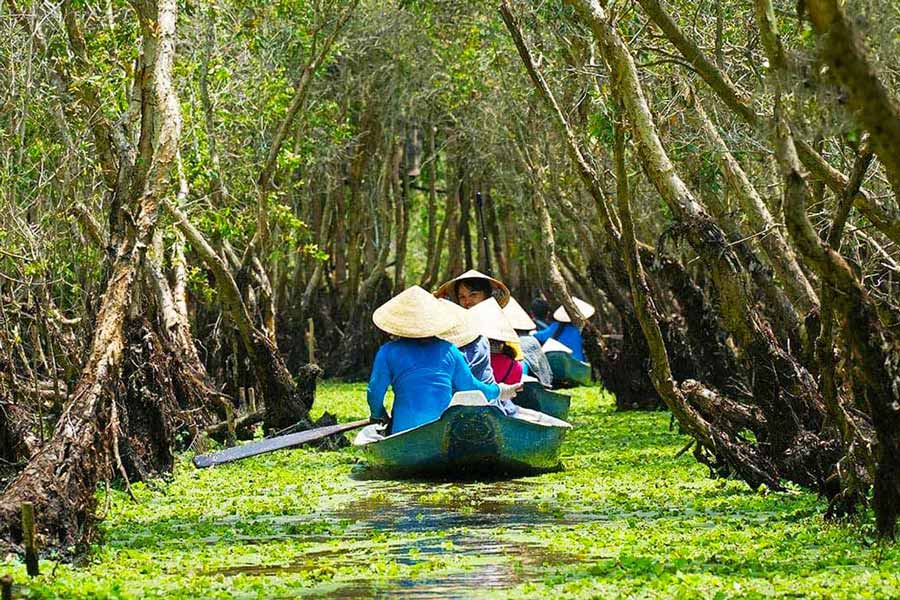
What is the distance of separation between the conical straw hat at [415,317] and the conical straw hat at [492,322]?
6.95 feet

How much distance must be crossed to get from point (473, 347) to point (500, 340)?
1659mm

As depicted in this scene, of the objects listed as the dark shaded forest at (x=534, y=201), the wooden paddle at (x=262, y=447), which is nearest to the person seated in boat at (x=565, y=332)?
the dark shaded forest at (x=534, y=201)

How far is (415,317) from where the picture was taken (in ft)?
41.9

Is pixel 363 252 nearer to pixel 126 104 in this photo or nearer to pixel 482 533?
pixel 126 104

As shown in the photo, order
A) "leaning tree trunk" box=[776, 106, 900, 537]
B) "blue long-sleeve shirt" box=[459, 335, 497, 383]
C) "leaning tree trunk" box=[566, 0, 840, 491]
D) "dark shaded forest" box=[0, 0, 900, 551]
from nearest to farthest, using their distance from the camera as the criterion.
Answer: "leaning tree trunk" box=[776, 106, 900, 537], "dark shaded forest" box=[0, 0, 900, 551], "leaning tree trunk" box=[566, 0, 840, 491], "blue long-sleeve shirt" box=[459, 335, 497, 383]

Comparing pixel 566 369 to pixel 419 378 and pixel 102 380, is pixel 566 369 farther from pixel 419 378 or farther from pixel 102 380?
pixel 102 380

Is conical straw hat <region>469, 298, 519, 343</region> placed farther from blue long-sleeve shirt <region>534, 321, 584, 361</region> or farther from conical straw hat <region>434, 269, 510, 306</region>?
blue long-sleeve shirt <region>534, 321, 584, 361</region>

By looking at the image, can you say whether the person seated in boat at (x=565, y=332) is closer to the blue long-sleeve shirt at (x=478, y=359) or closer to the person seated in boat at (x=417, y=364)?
the blue long-sleeve shirt at (x=478, y=359)

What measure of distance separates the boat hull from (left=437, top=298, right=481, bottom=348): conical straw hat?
109 centimetres

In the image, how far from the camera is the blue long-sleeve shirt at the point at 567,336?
28688mm

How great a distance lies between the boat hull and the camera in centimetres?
1198

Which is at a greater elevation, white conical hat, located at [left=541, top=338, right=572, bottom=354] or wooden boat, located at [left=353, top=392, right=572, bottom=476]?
white conical hat, located at [left=541, top=338, right=572, bottom=354]

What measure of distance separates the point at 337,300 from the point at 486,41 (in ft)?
35.8

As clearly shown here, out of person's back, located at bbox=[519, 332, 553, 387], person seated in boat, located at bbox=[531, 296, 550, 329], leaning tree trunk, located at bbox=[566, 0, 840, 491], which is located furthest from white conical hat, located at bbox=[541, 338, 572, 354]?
leaning tree trunk, located at bbox=[566, 0, 840, 491]
